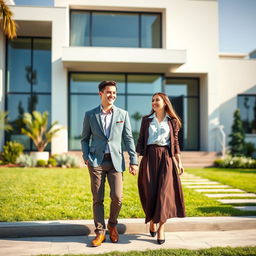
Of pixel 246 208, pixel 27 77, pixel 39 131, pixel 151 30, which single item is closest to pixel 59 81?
pixel 27 77

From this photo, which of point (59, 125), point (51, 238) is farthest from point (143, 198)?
point (59, 125)

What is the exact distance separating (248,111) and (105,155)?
15198mm

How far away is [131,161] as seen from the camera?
402 centimetres

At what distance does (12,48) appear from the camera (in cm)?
1600

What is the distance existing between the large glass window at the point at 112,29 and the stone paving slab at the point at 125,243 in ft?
42.3

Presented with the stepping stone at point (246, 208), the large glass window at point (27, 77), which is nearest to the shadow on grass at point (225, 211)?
the stepping stone at point (246, 208)

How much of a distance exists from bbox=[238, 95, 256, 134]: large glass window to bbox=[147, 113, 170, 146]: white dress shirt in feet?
46.8

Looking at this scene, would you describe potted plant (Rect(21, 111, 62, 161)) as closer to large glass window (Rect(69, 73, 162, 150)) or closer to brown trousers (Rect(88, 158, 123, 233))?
large glass window (Rect(69, 73, 162, 150))

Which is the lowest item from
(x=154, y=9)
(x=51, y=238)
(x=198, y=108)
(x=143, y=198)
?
(x=51, y=238)

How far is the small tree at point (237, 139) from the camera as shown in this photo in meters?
15.2

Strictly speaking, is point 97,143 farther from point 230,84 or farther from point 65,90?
point 230,84

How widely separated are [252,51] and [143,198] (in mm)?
19571

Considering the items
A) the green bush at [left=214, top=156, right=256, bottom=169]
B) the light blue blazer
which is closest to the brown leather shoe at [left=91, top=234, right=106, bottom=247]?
the light blue blazer

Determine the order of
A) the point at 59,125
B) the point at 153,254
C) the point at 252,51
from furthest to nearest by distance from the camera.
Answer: the point at 252,51 < the point at 59,125 < the point at 153,254
